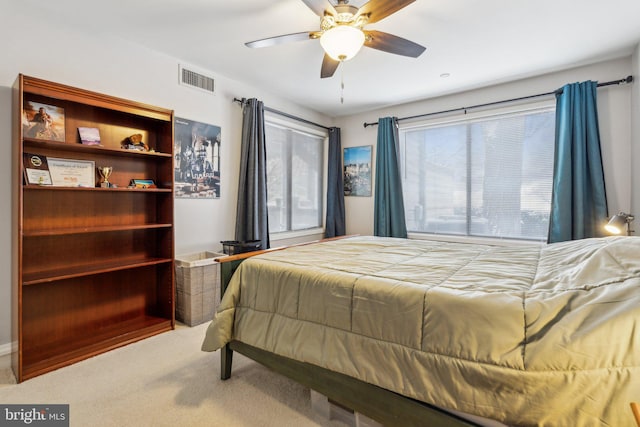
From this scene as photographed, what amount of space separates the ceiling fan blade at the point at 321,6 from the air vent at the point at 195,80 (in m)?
1.78

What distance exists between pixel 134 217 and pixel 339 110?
124 inches

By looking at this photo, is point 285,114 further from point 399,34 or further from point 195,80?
point 399,34

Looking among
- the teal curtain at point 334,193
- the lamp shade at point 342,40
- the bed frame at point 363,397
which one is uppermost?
the lamp shade at point 342,40

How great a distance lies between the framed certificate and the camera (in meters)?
2.19

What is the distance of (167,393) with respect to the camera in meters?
1.79

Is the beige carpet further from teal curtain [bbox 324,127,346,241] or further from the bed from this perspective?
teal curtain [bbox 324,127,346,241]

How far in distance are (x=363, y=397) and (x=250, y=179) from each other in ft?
8.59

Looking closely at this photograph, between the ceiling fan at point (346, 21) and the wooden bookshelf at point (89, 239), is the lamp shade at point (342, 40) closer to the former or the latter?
the ceiling fan at point (346, 21)

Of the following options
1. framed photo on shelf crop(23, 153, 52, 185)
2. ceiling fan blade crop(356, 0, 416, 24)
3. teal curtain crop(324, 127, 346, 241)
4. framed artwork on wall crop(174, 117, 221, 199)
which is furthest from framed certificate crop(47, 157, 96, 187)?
teal curtain crop(324, 127, 346, 241)

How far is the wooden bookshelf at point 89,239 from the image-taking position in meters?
2.05

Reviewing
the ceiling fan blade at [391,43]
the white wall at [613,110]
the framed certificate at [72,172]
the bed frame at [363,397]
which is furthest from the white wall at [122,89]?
the white wall at [613,110]

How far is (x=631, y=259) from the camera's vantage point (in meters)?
1.19

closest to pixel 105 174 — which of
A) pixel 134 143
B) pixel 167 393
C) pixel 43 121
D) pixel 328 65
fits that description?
pixel 134 143

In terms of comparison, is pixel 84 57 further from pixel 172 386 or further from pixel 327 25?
pixel 172 386
